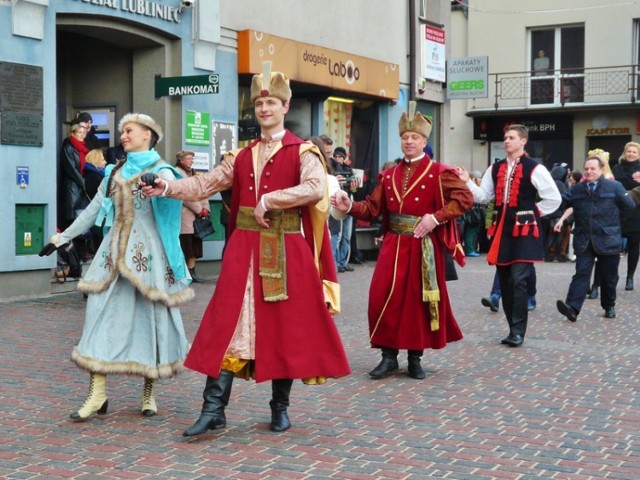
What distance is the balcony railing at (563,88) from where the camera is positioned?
3434cm

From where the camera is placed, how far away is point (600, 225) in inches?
488

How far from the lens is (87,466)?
18.2 feet

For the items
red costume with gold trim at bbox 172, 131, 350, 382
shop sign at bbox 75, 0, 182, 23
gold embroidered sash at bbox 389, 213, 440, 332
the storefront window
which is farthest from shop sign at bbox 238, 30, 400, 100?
red costume with gold trim at bbox 172, 131, 350, 382

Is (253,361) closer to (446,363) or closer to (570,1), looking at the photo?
(446,363)

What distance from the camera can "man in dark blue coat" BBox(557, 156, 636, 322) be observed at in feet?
40.5

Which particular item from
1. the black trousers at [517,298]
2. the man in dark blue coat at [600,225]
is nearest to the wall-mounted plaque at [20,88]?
the black trousers at [517,298]

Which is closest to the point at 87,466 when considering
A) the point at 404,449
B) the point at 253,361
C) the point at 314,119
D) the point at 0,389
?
the point at 253,361

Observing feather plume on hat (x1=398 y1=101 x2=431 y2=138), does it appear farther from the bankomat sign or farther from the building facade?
the building facade

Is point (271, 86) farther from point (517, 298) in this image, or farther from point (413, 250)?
point (517, 298)

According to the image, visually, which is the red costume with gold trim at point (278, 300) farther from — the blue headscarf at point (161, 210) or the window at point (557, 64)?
the window at point (557, 64)

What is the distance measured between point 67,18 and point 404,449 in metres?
9.20

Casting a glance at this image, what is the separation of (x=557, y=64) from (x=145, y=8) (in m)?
22.8

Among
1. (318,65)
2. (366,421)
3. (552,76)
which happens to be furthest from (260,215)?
(552,76)

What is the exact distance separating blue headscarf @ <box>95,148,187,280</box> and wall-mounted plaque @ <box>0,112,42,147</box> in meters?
6.15
